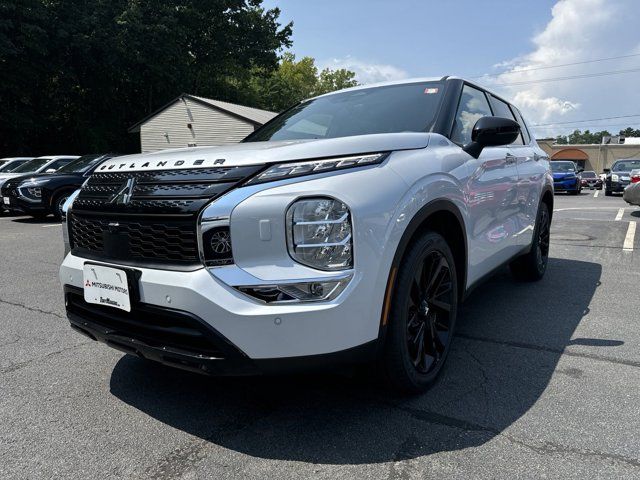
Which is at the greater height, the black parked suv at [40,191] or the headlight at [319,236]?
the headlight at [319,236]

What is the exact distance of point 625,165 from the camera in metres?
22.2

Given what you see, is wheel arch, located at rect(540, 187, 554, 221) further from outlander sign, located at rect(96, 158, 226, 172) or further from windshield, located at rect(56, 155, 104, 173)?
windshield, located at rect(56, 155, 104, 173)

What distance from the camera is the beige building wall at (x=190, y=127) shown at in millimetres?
24906

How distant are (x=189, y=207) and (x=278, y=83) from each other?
48.8 m

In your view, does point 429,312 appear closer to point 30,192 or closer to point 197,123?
point 30,192

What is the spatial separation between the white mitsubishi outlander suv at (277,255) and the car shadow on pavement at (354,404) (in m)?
0.21

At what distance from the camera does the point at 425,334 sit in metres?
2.75

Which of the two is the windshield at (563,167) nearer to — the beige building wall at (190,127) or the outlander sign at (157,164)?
the beige building wall at (190,127)

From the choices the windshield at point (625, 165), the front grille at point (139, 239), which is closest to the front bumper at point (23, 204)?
the front grille at point (139, 239)

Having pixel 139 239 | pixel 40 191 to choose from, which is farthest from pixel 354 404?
pixel 40 191

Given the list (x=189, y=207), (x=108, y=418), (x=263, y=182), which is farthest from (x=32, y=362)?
(x=263, y=182)

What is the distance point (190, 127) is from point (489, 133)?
83.8 feet

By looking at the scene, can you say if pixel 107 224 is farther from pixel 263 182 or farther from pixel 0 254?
pixel 0 254

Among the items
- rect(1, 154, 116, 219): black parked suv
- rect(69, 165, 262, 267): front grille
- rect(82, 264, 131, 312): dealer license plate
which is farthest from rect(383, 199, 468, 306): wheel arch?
rect(1, 154, 116, 219): black parked suv
